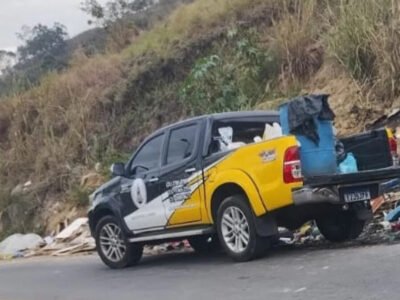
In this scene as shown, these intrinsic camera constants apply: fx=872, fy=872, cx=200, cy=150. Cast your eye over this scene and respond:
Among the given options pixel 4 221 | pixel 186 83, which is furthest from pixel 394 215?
pixel 4 221

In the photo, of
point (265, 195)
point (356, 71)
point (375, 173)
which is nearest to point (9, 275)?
point (265, 195)

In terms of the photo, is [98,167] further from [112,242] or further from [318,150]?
[318,150]

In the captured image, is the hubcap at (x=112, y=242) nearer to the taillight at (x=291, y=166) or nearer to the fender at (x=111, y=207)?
the fender at (x=111, y=207)

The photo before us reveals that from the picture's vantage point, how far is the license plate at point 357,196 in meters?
10.6

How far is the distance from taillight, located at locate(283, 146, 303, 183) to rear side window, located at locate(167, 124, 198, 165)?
6.13ft

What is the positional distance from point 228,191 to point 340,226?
6.25ft

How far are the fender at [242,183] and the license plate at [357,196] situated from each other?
102 cm

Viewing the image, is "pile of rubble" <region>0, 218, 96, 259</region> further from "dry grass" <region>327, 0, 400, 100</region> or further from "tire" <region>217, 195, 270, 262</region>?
"tire" <region>217, 195, 270, 262</region>

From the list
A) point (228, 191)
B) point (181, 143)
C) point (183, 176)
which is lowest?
point (228, 191)

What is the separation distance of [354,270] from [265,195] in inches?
61.6

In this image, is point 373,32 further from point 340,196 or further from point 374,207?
point 340,196

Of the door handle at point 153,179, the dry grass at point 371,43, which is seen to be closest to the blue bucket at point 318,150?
the door handle at point 153,179

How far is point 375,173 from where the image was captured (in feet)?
35.1

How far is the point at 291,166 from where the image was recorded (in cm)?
1020
